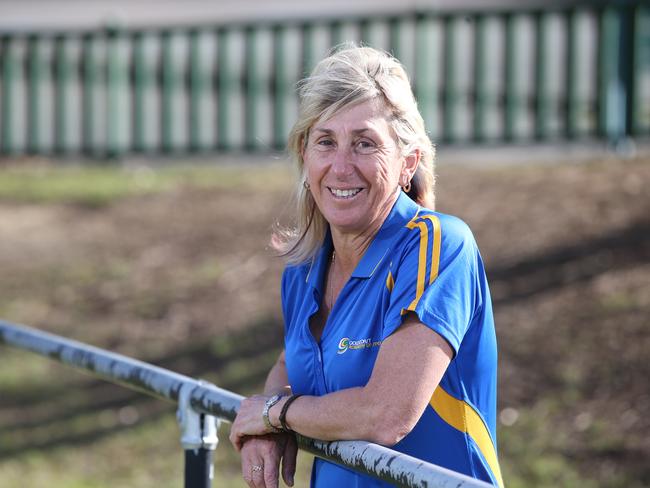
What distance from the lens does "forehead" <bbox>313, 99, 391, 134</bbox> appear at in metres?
2.47

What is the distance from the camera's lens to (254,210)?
9.15m

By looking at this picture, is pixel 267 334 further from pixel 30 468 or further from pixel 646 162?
pixel 646 162

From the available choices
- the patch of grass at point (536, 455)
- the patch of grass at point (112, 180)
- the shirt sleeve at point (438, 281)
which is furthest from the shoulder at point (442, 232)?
the patch of grass at point (112, 180)

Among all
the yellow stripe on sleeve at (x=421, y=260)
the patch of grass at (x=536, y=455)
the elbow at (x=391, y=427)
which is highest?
the yellow stripe on sleeve at (x=421, y=260)

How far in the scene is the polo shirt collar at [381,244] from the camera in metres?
2.43

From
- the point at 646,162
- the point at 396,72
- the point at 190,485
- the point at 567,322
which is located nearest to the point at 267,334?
the point at 567,322

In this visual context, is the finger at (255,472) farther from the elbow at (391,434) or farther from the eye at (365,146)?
the eye at (365,146)

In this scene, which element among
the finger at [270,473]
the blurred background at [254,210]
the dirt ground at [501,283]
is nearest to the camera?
the finger at [270,473]

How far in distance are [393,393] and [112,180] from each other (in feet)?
28.2

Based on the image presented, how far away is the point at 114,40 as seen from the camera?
35.7 feet

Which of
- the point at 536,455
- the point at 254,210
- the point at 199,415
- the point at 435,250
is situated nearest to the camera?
the point at 435,250

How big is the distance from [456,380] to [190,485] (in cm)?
86

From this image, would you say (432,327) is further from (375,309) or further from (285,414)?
(285,414)

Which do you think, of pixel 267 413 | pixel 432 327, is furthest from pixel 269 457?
pixel 432 327
